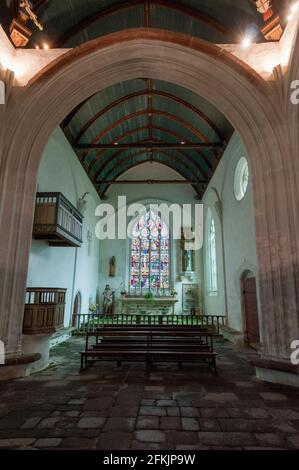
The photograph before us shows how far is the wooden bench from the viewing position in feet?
13.6

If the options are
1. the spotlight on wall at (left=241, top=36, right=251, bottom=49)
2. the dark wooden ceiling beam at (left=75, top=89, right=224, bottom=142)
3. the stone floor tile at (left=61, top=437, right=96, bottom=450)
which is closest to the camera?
the stone floor tile at (left=61, top=437, right=96, bottom=450)

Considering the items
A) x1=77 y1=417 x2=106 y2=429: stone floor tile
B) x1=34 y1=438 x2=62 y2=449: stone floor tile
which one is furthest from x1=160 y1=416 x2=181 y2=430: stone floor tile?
x1=34 y1=438 x2=62 y2=449: stone floor tile

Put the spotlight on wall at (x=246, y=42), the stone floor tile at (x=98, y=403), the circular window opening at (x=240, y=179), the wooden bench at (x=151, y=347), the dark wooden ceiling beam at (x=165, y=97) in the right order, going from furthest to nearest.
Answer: the dark wooden ceiling beam at (x=165, y=97) < the circular window opening at (x=240, y=179) < the spotlight on wall at (x=246, y=42) < the wooden bench at (x=151, y=347) < the stone floor tile at (x=98, y=403)

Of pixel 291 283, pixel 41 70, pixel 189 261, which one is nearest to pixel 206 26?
pixel 41 70

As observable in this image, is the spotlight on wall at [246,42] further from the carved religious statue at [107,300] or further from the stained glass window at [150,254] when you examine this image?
the carved religious statue at [107,300]

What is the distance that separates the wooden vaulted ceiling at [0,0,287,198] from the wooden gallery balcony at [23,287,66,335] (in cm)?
460

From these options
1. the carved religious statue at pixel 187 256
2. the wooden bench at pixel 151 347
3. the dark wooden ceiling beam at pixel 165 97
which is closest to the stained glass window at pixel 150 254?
the carved religious statue at pixel 187 256

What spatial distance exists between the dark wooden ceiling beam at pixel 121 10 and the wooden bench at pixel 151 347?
5.76 m

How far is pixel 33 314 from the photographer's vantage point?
420 centimetres

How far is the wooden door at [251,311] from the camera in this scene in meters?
6.28

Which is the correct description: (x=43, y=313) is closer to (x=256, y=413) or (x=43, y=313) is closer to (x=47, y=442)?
(x=47, y=442)

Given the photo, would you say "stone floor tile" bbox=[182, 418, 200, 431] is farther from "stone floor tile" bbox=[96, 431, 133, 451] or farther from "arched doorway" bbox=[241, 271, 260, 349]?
"arched doorway" bbox=[241, 271, 260, 349]

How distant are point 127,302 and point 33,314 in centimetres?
769
